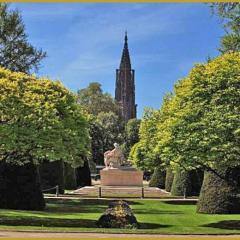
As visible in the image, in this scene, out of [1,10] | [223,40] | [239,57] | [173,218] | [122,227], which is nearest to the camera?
[122,227]

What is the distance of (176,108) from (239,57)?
3578 mm

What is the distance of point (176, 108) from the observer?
23031 millimetres

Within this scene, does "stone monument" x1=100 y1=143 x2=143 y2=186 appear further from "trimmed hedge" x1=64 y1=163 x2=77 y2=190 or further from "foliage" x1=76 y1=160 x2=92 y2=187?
"foliage" x1=76 y1=160 x2=92 y2=187

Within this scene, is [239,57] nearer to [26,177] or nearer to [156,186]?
[26,177]

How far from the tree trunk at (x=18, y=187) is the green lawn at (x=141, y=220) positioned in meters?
1.27

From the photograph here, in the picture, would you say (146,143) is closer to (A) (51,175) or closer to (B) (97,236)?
(A) (51,175)

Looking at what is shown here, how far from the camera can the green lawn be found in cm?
2006

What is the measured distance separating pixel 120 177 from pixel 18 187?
2546cm

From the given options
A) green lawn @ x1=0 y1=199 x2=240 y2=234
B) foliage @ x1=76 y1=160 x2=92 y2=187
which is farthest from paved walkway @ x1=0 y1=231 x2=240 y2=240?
foliage @ x1=76 y1=160 x2=92 y2=187

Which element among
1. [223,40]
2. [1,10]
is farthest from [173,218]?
[1,10]

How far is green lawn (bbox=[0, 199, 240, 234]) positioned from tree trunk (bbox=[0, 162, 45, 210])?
1275 mm

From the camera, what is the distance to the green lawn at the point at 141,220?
20062 mm

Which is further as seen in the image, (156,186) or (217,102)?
(156,186)

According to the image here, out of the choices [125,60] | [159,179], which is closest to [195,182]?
[159,179]
